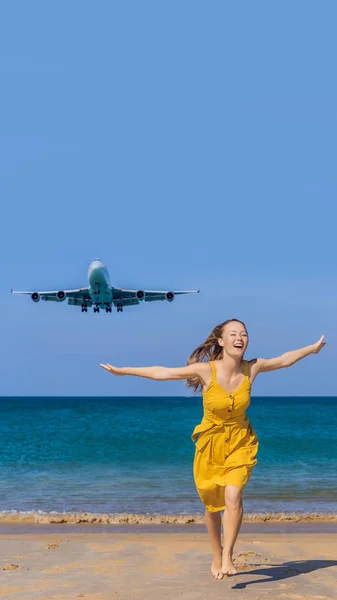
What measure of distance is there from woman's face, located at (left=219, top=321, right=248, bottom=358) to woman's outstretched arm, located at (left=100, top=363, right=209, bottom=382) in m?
0.27

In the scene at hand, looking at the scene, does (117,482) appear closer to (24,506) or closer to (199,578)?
(24,506)

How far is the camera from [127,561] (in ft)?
27.0

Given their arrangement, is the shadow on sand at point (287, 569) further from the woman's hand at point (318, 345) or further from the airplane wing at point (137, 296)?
the airplane wing at point (137, 296)

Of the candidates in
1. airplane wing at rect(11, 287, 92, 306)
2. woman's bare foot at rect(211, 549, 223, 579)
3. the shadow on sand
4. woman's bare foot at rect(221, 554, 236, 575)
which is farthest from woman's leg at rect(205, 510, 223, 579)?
airplane wing at rect(11, 287, 92, 306)

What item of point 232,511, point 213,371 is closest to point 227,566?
point 232,511

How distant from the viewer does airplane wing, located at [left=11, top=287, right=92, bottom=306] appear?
45500 millimetres

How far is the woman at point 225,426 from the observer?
6.85 m

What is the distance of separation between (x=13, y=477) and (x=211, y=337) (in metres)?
17.7

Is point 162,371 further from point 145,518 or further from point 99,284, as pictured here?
point 99,284

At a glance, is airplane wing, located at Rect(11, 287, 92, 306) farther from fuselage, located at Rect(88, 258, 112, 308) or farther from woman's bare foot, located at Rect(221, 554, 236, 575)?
woman's bare foot, located at Rect(221, 554, 236, 575)

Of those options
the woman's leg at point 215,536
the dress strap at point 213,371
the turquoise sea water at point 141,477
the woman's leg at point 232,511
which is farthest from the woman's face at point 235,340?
the turquoise sea water at point 141,477

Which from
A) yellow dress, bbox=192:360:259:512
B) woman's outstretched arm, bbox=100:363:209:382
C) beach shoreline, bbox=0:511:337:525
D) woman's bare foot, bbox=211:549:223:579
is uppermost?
woman's outstretched arm, bbox=100:363:209:382

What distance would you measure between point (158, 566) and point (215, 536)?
102 centimetres

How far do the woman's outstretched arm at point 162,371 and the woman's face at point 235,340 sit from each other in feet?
0.89
